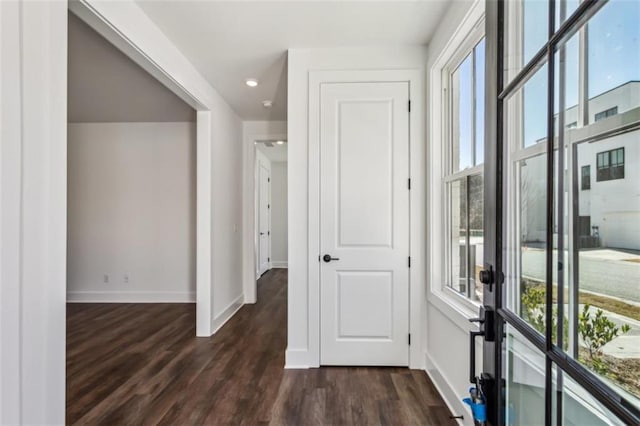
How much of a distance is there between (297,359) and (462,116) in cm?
222

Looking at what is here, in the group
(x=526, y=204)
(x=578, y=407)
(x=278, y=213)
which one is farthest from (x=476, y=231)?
(x=278, y=213)

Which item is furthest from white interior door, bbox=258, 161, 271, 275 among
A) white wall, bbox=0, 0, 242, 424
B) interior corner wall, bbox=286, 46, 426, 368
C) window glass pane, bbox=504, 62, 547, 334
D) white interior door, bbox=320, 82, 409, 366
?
window glass pane, bbox=504, 62, 547, 334

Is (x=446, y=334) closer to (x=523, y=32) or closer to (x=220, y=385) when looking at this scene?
(x=220, y=385)

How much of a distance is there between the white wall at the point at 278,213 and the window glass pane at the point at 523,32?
723cm

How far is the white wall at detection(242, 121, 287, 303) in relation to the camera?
480 centimetres

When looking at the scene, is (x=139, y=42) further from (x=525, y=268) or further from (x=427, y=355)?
(x=427, y=355)

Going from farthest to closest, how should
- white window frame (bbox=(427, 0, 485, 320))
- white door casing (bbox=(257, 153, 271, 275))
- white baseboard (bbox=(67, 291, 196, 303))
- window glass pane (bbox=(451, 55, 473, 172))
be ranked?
white door casing (bbox=(257, 153, 271, 275)), white baseboard (bbox=(67, 291, 196, 303)), white window frame (bbox=(427, 0, 485, 320)), window glass pane (bbox=(451, 55, 473, 172))

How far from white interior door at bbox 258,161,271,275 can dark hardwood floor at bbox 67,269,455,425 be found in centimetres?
317

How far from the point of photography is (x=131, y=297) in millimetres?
4809

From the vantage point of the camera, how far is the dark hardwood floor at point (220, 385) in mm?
2064

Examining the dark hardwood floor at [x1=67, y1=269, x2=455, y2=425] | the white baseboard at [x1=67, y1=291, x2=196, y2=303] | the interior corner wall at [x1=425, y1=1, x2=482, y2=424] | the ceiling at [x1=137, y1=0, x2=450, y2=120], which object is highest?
the ceiling at [x1=137, y1=0, x2=450, y2=120]

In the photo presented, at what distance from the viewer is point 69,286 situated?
15.8 feet

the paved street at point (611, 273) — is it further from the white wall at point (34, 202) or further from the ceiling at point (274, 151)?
the ceiling at point (274, 151)

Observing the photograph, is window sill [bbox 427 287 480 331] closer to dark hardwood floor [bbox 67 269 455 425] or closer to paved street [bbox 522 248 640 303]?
dark hardwood floor [bbox 67 269 455 425]
